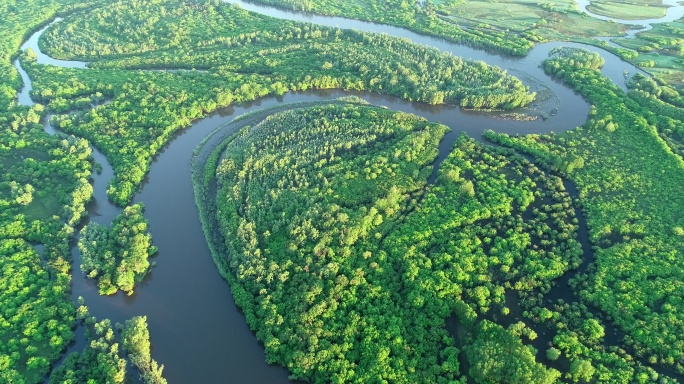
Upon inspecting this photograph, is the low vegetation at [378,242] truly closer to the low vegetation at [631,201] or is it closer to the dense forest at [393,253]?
the dense forest at [393,253]

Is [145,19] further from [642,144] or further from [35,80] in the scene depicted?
[642,144]

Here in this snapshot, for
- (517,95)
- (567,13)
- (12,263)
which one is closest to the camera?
(12,263)

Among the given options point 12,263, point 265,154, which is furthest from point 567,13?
point 12,263

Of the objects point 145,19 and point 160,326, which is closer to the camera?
point 160,326

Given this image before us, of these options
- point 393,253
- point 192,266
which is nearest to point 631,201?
point 393,253

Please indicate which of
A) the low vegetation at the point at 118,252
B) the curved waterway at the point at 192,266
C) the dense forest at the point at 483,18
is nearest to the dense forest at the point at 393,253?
the curved waterway at the point at 192,266

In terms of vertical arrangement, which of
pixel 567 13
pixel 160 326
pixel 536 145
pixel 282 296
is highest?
pixel 567 13
